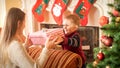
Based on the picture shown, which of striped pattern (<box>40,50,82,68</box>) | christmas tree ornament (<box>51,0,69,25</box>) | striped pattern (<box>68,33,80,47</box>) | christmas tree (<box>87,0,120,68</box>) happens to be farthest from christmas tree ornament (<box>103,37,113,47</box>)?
christmas tree ornament (<box>51,0,69,25</box>)

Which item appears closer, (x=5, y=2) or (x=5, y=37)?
(x=5, y=37)

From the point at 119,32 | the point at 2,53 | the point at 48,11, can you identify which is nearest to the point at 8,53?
the point at 2,53

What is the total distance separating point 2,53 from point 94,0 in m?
1.49

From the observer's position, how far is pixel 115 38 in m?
1.43

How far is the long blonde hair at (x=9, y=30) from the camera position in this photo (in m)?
1.66

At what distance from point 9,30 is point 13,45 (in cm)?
13

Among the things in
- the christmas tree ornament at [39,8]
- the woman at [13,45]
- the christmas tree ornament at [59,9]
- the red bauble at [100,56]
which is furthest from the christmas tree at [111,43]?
the christmas tree ornament at [39,8]

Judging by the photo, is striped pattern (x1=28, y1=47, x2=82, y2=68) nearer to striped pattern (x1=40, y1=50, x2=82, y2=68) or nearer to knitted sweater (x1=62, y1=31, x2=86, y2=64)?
striped pattern (x1=40, y1=50, x2=82, y2=68)

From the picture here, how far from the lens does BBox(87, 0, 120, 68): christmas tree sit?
56.9 inches

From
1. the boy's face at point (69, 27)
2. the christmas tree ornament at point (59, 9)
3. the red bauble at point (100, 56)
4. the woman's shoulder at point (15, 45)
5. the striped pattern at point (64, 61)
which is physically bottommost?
the striped pattern at point (64, 61)

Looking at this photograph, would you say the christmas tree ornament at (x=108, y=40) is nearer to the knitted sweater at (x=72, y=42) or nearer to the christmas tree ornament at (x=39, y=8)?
the knitted sweater at (x=72, y=42)

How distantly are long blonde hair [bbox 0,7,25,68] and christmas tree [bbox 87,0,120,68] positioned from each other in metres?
0.62

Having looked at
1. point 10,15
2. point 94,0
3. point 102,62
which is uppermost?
point 94,0

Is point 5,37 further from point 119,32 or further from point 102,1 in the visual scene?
point 102,1
